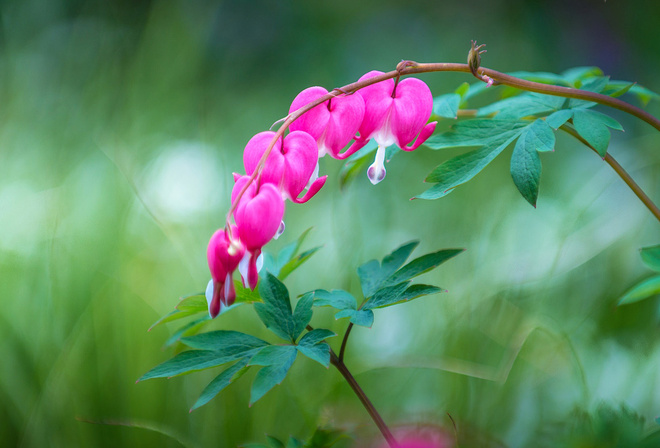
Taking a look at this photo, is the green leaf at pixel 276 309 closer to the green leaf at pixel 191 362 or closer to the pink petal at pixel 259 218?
the green leaf at pixel 191 362

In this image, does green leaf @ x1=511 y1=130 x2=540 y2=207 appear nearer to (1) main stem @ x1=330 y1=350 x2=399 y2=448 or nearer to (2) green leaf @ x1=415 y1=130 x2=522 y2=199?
(2) green leaf @ x1=415 y1=130 x2=522 y2=199

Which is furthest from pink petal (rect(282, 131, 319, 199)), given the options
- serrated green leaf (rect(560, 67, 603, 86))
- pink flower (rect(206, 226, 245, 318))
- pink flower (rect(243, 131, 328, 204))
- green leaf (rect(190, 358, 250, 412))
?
serrated green leaf (rect(560, 67, 603, 86))

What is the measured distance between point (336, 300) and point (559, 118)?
39cm

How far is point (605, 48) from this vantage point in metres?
2.20

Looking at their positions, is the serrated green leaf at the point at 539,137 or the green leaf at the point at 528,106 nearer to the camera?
the serrated green leaf at the point at 539,137

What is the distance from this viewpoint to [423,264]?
70 cm

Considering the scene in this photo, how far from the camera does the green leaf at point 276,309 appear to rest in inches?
26.1

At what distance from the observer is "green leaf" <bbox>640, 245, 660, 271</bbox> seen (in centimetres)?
71

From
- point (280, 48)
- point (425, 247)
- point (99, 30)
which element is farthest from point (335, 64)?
point (425, 247)

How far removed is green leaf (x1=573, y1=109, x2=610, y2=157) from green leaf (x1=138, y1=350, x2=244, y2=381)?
0.52m

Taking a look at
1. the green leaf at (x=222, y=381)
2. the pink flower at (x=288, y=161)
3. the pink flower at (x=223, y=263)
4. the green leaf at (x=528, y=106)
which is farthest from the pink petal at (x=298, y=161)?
the green leaf at (x=528, y=106)

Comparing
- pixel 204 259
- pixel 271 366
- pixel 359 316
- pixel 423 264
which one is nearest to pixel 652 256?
pixel 423 264

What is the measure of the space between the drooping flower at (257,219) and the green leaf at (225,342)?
0.16m

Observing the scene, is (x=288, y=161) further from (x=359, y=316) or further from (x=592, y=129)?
(x=592, y=129)
